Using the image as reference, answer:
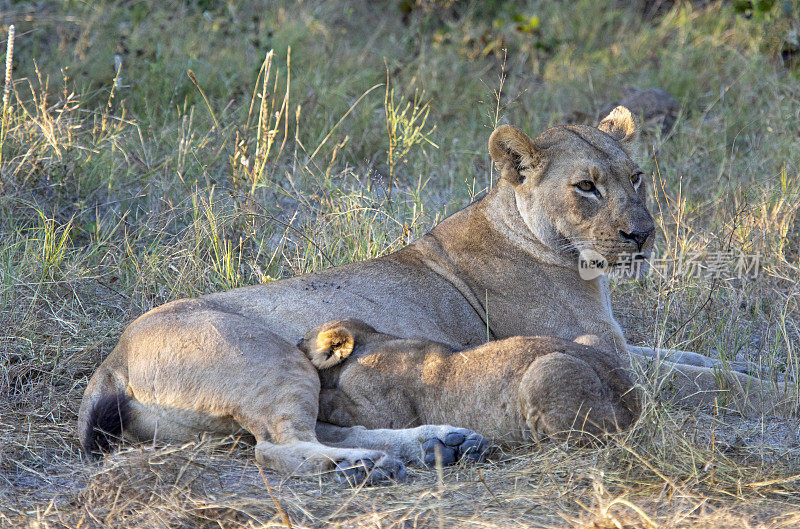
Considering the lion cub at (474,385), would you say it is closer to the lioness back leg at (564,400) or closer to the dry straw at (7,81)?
the lioness back leg at (564,400)

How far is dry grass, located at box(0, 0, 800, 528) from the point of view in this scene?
305cm

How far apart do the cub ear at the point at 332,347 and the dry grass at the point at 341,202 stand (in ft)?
1.52

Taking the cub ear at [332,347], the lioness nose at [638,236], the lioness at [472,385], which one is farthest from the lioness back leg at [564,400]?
the lioness nose at [638,236]

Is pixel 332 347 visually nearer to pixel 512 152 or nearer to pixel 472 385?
pixel 472 385

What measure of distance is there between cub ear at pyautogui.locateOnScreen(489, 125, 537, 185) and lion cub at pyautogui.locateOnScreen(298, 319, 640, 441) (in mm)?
1099

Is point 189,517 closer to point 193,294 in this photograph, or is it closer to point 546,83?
point 193,294

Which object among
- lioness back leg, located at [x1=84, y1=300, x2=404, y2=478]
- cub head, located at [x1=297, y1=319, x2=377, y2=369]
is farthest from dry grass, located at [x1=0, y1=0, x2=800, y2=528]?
cub head, located at [x1=297, y1=319, x2=377, y2=369]

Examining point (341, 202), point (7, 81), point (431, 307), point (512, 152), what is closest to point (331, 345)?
point (431, 307)

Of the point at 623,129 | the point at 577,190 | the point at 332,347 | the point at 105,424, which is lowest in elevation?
Answer: the point at 105,424

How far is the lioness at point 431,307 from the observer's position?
3498 millimetres

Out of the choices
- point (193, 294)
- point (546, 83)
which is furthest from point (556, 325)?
point (546, 83)

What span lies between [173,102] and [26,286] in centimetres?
298

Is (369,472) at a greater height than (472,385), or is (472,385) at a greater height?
(472,385)

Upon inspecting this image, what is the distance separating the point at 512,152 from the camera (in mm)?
4441
